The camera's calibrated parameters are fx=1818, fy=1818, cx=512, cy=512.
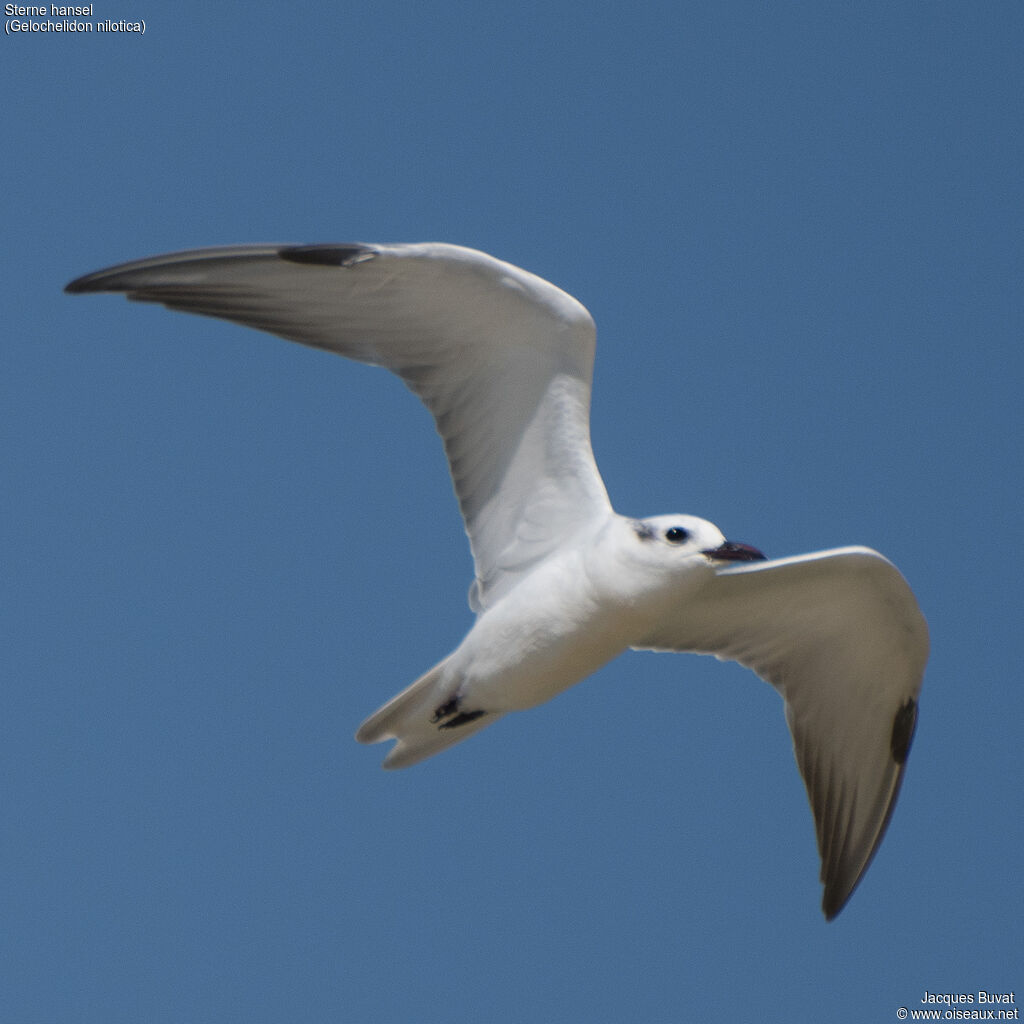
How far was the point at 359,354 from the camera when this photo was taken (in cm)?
1079

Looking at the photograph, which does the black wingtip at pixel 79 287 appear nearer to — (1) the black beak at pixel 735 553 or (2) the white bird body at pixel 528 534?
(2) the white bird body at pixel 528 534

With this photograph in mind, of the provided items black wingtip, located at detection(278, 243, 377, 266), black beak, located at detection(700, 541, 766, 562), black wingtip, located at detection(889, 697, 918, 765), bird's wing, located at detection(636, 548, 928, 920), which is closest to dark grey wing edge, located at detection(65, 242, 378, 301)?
black wingtip, located at detection(278, 243, 377, 266)

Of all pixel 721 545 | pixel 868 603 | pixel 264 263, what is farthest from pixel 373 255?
pixel 868 603

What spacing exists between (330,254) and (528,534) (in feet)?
6.67

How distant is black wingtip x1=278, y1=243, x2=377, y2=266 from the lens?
1011cm

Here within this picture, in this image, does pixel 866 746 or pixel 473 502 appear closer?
pixel 473 502

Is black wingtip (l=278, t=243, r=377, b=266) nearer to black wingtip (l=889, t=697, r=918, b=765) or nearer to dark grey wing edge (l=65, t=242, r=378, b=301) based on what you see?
dark grey wing edge (l=65, t=242, r=378, b=301)

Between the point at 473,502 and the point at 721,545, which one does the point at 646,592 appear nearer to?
the point at 721,545

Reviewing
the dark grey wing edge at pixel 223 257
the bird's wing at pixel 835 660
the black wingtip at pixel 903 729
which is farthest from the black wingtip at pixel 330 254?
the black wingtip at pixel 903 729

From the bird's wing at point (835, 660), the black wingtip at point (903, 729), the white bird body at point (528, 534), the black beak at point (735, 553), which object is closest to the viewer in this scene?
the black beak at point (735, 553)

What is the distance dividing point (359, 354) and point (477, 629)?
178 centimetres

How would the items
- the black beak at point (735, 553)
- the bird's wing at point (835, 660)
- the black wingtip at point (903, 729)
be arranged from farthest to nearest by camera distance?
1. the black wingtip at point (903, 729)
2. the bird's wing at point (835, 660)
3. the black beak at point (735, 553)

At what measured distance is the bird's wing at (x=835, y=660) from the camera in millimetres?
10859

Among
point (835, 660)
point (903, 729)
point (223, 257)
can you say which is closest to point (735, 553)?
point (835, 660)
